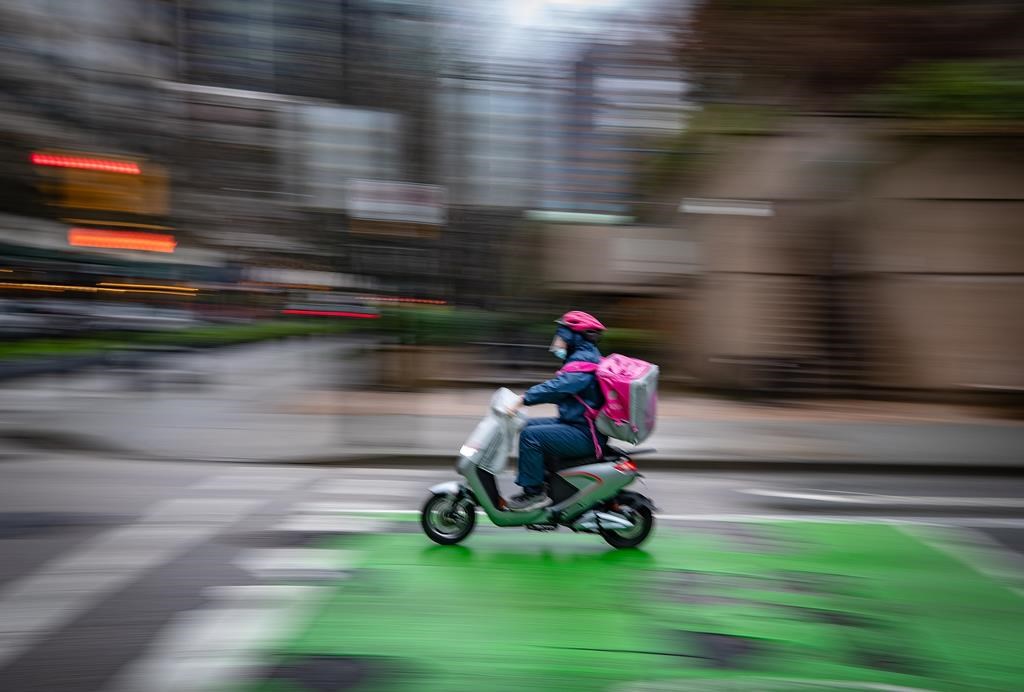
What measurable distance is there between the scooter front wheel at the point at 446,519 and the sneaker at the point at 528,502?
12.8 inches

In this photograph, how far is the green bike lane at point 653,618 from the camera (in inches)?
164

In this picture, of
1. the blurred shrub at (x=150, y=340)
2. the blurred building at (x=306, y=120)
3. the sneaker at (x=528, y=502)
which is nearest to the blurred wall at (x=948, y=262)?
the blurred building at (x=306, y=120)

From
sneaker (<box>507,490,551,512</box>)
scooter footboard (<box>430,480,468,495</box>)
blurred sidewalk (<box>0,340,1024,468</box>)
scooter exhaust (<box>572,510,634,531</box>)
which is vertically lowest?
blurred sidewalk (<box>0,340,1024,468</box>)

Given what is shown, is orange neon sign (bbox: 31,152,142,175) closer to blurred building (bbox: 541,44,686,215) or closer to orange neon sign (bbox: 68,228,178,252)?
orange neon sign (bbox: 68,228,178,252)

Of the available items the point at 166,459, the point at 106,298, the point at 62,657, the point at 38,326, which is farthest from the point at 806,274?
the point at 106,298

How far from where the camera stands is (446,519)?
20.6 feet

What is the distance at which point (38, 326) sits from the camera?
87.3 feet

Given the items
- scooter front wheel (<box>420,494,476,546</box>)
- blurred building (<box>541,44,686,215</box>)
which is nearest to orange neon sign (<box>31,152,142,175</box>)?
blurred building (<box>541,44,686,215</box>)

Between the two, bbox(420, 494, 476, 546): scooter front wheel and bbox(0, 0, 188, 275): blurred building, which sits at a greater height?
A: bbox(0, 0, 188, 275): blurred building

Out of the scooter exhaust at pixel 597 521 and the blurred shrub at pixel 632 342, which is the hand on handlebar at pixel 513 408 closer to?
the scooter exhaust at pixel 597 521

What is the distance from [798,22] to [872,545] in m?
12.0

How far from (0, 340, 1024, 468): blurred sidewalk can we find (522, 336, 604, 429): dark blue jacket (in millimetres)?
3815

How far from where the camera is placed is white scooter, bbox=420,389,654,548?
19.8 feet

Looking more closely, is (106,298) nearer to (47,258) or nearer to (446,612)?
(47,258)
